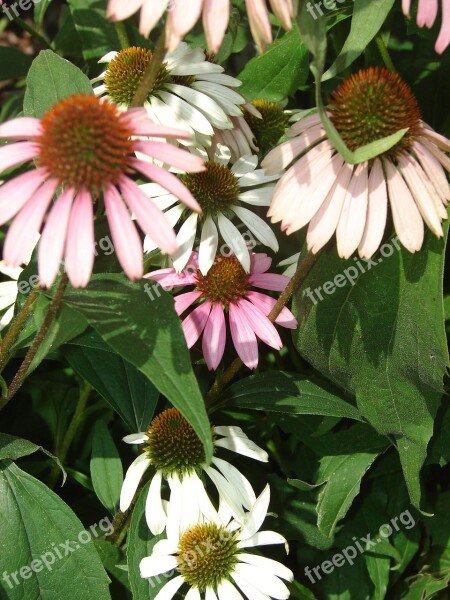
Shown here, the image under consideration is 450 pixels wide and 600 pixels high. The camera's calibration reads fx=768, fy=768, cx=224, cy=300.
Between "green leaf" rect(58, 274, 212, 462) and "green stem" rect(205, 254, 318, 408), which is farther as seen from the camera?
"green stem" rect(205, 254, 318, 408)

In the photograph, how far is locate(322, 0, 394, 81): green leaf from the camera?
98 cm

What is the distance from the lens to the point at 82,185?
792mm

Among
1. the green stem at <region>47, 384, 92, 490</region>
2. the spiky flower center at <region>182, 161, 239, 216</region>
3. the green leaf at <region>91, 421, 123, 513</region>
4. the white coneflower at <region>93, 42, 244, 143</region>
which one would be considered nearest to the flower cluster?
the green leaf at <region>91, 421, 123, 513</region>

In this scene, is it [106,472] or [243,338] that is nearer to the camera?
[243,338]

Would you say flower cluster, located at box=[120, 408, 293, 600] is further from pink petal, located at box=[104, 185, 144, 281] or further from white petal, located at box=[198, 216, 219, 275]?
pink petal, located at box=[104, 185, 144, 281]

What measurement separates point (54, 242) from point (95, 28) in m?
0.97

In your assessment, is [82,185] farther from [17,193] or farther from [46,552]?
[46,552]

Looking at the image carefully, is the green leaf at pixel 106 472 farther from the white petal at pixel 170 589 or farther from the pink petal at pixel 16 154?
the pink petal at pixel 16 154

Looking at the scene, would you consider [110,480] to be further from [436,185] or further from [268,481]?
[436,185]

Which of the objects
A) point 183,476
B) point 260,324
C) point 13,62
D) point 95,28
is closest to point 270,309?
point 260,324

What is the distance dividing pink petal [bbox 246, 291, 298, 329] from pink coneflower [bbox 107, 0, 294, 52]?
0.45m

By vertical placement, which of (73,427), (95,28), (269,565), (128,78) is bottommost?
(269,565)

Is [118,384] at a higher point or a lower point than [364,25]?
lower

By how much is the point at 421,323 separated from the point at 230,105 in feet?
1.42
